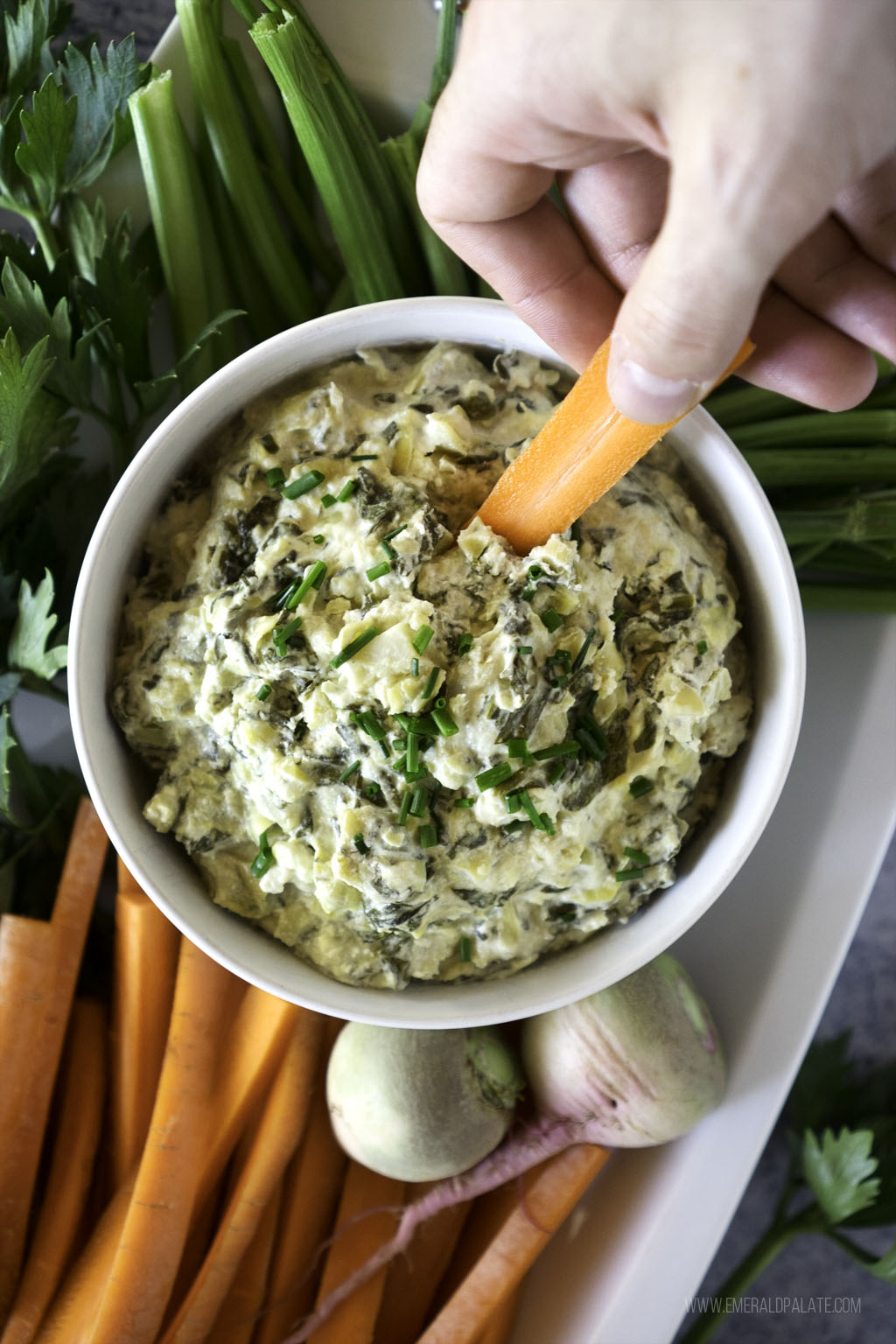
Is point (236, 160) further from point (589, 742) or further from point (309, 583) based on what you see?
point (589, 742)

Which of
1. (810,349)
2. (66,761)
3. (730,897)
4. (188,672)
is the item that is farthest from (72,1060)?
(810,349)

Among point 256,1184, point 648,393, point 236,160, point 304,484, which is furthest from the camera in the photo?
point 256,1184

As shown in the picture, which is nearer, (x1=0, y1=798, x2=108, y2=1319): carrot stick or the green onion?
the green onion

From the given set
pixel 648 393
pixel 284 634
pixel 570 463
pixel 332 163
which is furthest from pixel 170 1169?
pixel 332 163

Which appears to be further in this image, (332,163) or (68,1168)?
(68,1168)

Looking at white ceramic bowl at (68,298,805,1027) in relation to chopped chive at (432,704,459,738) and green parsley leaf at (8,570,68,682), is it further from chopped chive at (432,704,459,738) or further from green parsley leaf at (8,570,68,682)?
chopped chive at (432,704,459,738)

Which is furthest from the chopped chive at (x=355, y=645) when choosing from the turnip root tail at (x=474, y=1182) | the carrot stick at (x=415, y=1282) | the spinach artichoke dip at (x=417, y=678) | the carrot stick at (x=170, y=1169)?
the carrot stick at (x=415, y=1282)

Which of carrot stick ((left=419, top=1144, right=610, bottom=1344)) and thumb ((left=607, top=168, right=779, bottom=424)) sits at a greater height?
thumb ((left=607, top=168, right=779, bottom=424))

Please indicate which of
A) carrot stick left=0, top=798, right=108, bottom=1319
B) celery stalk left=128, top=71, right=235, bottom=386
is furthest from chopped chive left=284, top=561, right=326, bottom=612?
carrot stick left=0, top=798, right=108, bottom=1319
